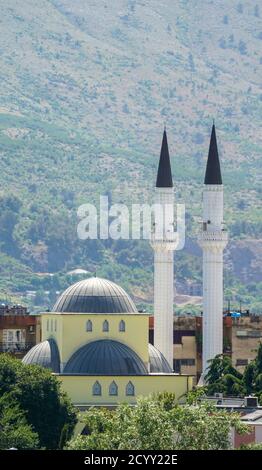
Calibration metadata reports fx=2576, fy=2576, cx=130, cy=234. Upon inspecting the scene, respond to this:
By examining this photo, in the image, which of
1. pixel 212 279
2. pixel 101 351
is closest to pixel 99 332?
pixel 101 351

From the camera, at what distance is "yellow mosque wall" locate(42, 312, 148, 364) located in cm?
11425

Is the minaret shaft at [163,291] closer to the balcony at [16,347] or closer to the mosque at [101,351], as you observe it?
the balcony at [16,347]

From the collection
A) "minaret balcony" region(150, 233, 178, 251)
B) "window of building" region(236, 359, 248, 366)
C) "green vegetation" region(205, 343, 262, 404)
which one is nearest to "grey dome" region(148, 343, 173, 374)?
"green vegetation" region(205, 343, 262, 404)

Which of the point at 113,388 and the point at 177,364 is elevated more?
the point at 177,364

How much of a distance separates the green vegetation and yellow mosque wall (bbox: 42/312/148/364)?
147 inches

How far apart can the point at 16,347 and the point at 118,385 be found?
3109 centimetres

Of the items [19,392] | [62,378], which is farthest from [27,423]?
[62,378]

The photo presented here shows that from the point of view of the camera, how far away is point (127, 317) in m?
115

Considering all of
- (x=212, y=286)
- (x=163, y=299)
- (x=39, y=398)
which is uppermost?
A: (x=212, y=286)

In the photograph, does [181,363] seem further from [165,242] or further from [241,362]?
[165,242]

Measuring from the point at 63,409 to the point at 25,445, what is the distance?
17764 millimetres

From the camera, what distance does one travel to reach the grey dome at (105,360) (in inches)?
4377

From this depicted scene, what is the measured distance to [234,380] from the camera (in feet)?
372
